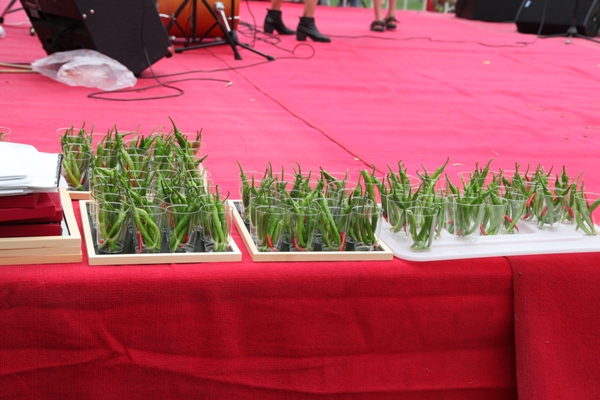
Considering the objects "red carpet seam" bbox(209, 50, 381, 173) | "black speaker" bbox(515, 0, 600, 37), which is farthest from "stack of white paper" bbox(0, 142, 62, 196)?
"black speaker" bbox(515, 0, 600, 37)

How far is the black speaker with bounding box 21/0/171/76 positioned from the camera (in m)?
3.66

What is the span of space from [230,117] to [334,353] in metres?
1.89

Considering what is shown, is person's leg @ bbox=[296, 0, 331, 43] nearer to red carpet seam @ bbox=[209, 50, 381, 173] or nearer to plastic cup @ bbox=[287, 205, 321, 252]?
red carpet seam @ bbox=[209, 50, 381, 173]

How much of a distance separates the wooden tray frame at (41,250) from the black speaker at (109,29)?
2.59 meters

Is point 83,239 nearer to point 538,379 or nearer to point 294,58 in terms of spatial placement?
point 538,379

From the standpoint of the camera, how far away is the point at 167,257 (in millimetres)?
1336

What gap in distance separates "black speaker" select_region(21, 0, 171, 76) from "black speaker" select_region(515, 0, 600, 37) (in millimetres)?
4836

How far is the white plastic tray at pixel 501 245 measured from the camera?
1449mm

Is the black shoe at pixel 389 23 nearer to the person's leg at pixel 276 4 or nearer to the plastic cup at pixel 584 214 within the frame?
the person's leg at pixel 276 4

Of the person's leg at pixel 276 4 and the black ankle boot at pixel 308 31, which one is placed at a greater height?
the person's leg at pixel 276 4

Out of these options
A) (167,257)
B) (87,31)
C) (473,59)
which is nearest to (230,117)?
(87,31)

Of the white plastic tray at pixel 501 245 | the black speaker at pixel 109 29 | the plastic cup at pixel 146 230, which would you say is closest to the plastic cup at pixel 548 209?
the white plastic tray at pixel 501 245

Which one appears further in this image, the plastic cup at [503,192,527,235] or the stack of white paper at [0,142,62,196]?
the plastic cup at [503,192,527,235]

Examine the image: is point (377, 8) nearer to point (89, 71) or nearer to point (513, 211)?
point (89, 71)
